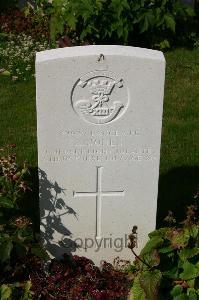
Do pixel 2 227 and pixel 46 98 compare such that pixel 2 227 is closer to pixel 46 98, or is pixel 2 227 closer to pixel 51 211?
pixel 51 211

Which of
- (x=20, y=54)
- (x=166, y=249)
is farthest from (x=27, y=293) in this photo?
(x=20, y=54)

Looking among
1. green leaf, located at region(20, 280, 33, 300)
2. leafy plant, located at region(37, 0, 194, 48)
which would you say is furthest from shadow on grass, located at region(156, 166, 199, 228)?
leafy plant, located at region(37, 0, 194, 48)

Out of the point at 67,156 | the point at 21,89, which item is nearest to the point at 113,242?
the point at 67,156

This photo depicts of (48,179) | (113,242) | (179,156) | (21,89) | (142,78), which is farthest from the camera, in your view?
(21,89)

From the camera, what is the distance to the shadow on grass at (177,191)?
492cm

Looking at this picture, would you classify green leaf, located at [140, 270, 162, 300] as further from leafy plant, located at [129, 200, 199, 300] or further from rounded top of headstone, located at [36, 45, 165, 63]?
rounded top of headstone, located at [36, 45, 165, 63]

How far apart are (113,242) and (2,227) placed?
2.79ft

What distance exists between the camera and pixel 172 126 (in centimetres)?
634

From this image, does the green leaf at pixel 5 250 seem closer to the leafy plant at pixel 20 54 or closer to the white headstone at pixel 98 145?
the white headstone at pixel 98 145

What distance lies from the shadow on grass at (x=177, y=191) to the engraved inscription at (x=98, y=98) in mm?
1207

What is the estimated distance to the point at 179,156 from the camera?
227 inches

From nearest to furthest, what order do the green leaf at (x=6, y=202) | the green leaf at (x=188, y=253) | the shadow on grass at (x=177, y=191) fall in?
1. the green leaf at (x=188, y=253)
2. the green leaf at (x=6, y=202)
3. the shadow on grass at (x=177, y=191)

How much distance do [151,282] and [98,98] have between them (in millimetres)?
1093

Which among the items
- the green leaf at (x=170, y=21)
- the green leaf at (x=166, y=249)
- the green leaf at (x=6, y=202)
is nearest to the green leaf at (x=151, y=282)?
the green leaf at (x=166, y=249)
